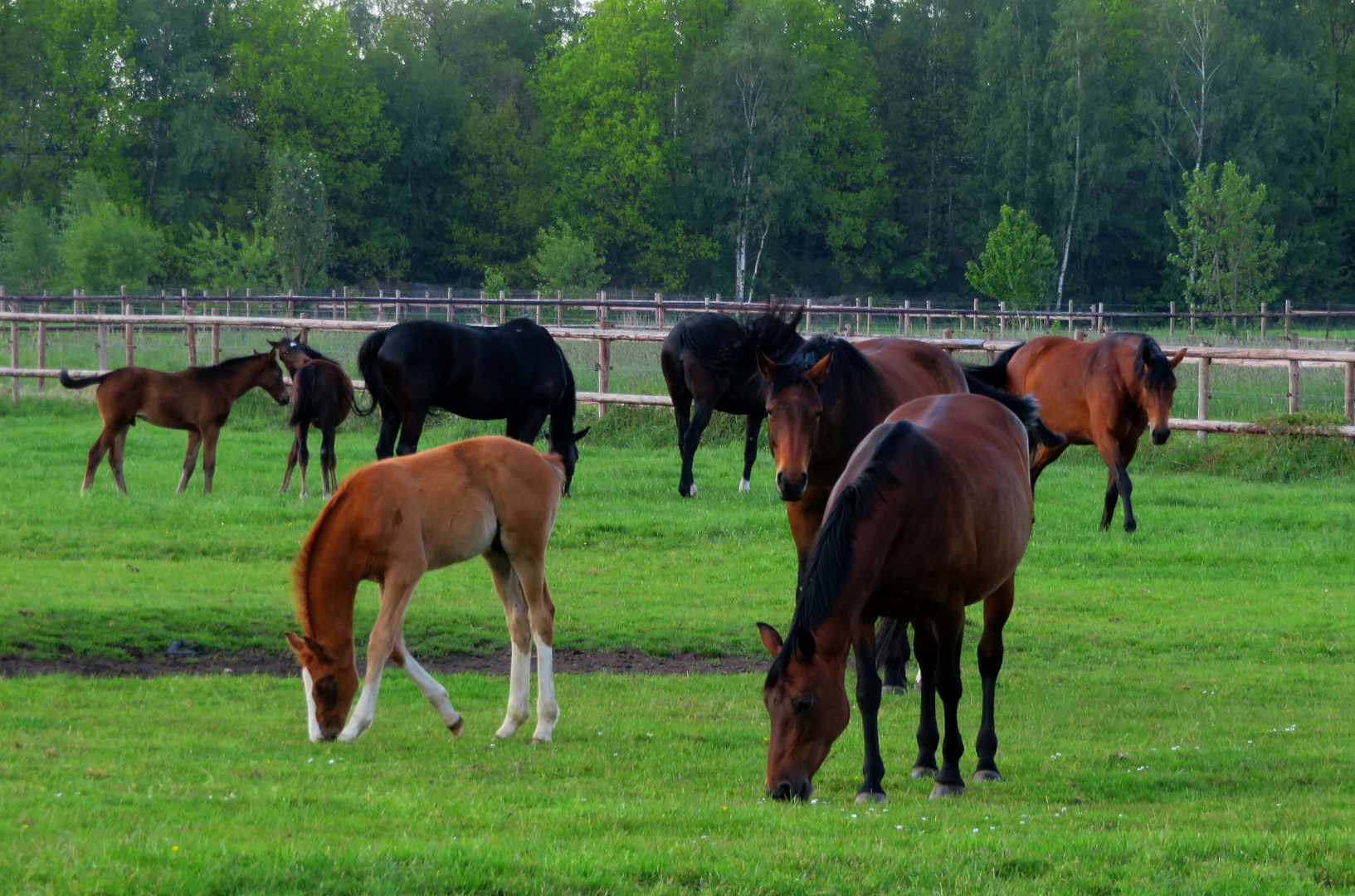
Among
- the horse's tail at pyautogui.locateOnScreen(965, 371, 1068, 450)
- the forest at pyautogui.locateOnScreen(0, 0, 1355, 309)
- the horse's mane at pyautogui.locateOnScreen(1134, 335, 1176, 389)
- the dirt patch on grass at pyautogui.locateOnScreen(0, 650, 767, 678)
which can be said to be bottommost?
the dirt patch on grass at pyautogui.locateOnScreen(0, 650, 767, 678)

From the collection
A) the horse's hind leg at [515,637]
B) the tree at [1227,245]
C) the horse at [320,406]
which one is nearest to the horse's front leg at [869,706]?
the horse's hind leg at [515,637]

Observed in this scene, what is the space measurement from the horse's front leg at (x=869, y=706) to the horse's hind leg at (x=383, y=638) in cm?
199

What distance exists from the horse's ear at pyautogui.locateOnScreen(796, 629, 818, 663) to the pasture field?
1.72 feet

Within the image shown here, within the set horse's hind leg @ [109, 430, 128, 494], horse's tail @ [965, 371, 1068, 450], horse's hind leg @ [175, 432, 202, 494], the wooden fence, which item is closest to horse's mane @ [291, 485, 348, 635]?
horse's tail @ [965, 371, 1068, 450]

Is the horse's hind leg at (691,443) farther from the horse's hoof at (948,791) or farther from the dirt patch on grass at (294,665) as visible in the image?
the horse's hoof at (948,791)

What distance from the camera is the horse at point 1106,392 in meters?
12.6

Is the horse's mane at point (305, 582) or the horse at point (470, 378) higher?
the horse at point (470, 378)

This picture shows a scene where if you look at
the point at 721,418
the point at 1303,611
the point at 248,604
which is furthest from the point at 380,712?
the point at 721,418

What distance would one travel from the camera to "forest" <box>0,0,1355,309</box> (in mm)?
59844

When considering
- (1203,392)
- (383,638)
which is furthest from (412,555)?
(1203,392)

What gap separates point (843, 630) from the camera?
4.91m

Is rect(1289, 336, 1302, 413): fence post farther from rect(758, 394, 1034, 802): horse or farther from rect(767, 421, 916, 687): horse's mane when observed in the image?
rect(767, 421, 916, 687): horse's mane

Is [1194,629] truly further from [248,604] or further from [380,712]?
[248,604]

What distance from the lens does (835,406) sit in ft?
25.0
